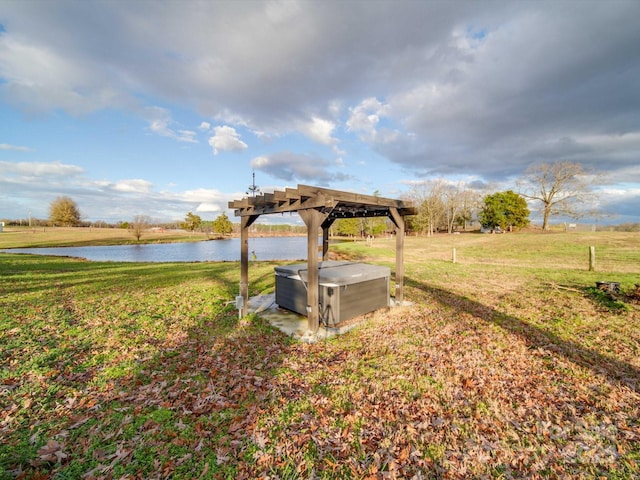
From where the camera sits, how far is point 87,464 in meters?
2.46

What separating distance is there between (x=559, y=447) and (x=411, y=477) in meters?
1.62

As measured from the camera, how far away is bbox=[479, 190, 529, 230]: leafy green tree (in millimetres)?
41062

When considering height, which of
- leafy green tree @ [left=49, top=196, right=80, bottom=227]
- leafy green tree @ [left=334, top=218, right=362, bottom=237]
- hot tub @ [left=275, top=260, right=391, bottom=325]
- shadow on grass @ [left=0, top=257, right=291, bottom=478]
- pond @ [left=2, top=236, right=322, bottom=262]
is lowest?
pond @ [left=2, top=236, right=322, bottom=262]

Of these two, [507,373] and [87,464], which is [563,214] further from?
[87,464]

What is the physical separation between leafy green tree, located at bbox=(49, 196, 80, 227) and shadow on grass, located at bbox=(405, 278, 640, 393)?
83678mm

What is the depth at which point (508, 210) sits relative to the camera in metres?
41.2

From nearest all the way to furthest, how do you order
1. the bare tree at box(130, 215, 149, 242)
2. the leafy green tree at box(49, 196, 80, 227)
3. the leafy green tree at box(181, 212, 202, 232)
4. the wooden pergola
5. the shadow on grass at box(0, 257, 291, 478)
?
1. the shadow on grass at box(0, 257, 291, 478)
2. the wooden pergola
3. the bare tree at box(130, 215, 149, 242)
4. the leafy green tree at box(49, 196, 80, 227)
5. the leafy green tree at box(181, 212, 202, 232)

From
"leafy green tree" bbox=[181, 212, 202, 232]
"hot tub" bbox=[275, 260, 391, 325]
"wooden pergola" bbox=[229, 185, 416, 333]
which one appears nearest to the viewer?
"wooden pergola" bbox=[229, 185, 416, 333]

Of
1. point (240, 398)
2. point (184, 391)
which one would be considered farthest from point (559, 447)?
point (184, 391)

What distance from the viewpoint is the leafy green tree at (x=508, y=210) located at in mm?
41062

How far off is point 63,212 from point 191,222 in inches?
1091

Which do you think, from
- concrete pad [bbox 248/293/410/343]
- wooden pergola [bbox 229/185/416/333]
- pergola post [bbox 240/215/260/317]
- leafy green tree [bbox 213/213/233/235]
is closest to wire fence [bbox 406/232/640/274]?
wooden pergola [bbox 229/185/416/333]

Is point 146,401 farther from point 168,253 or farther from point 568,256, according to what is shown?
point 168,253

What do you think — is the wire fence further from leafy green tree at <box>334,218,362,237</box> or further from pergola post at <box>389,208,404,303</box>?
leafy green tree at <box>334,218,362,237</box>
